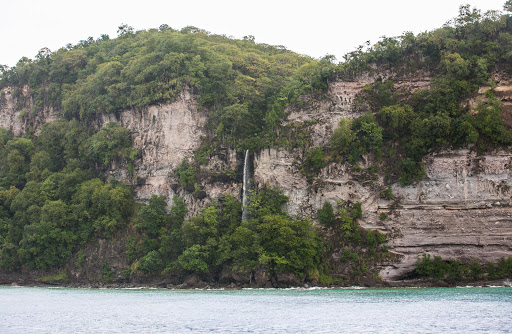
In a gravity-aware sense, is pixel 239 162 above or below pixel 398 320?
above

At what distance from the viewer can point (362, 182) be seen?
154ft

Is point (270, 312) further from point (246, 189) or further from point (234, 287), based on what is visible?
point (246, 189)

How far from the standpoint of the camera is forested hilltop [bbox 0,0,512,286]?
146 ft

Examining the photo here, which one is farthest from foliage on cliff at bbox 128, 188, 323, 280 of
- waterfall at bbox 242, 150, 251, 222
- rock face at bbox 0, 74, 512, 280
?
rock face at bbox 0, 74, 512, 280

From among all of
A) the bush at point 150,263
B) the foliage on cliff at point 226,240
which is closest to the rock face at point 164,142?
the foliage on cliff at point 226,240

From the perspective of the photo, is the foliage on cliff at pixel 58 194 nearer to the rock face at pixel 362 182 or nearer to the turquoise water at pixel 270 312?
the rock face at pixel 362 182

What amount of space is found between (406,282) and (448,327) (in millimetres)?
20325

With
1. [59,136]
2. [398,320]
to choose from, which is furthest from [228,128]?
[398,320]

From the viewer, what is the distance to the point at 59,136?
6131 centimetres

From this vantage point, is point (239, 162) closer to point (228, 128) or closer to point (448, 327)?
point (228, 128)

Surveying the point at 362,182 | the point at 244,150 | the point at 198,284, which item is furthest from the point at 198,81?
the point at 198,284

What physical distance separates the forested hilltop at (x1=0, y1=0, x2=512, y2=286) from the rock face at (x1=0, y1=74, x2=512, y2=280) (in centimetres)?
50

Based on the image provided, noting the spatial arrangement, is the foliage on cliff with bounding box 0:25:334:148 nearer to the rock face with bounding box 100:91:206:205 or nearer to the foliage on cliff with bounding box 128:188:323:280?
the rock face with bounding box 100:91:206:205

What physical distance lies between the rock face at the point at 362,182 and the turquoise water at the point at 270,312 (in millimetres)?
5466
